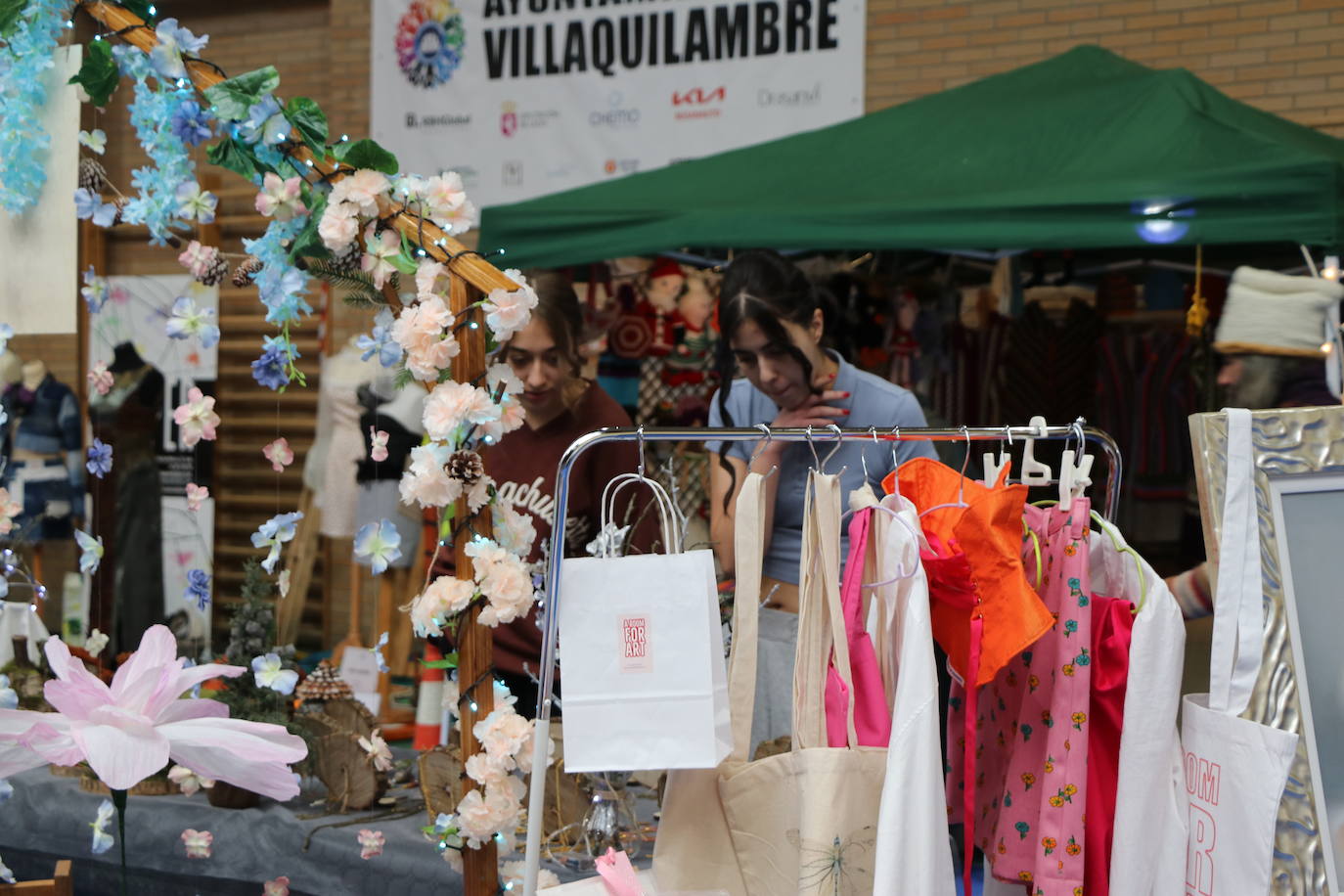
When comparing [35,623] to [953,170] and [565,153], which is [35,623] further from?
[565,153]

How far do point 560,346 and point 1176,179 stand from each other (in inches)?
65.4

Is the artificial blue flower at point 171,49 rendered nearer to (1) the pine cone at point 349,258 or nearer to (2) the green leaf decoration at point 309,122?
(2) the green leaf decoration at point 309,122

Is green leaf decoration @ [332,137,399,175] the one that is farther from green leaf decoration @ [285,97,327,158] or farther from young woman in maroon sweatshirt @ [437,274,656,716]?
young woman in maroon sweatshirt @ [437,274,656,716]

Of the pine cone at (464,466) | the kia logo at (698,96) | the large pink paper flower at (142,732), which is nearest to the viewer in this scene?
the large pink paper flower at (142,732)

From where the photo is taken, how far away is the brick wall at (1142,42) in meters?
5.33

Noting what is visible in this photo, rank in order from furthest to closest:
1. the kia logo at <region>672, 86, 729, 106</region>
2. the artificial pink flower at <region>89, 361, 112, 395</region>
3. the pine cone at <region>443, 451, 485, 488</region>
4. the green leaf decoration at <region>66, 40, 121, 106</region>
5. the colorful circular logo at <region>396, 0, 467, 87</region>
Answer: the colorful circular logo at <region>396, 0, 467, 87</region>, the kia logo at <region>672, 86, 729, 106</region>, the artificial pink flower at <region>89, 361, 112, 395</region>, the green leaf decoration at <region>66, 40, 121, 106</region>, the pine cone at <region>443, 451, 485, 488</region>

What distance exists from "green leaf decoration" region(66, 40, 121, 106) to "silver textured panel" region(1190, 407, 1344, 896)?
6.01ft

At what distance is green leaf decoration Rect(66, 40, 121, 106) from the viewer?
2.13 m

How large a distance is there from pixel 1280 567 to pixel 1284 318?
1.70m

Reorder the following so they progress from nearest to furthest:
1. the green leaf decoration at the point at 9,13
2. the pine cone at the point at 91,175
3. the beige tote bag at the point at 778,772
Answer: the beige tote bag at the point at 778,772 → the green leaf decoration at the point at 9,13 → the pine cone at the point at 91,175

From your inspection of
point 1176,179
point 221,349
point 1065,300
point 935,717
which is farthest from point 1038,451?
point 935,717

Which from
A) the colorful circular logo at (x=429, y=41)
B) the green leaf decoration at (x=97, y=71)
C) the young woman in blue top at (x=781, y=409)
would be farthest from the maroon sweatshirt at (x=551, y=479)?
the colorful circular logo at (x=429, y=41)

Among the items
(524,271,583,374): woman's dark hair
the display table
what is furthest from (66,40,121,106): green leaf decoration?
the display table

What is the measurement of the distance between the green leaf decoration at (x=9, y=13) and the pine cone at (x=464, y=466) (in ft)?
4.07
